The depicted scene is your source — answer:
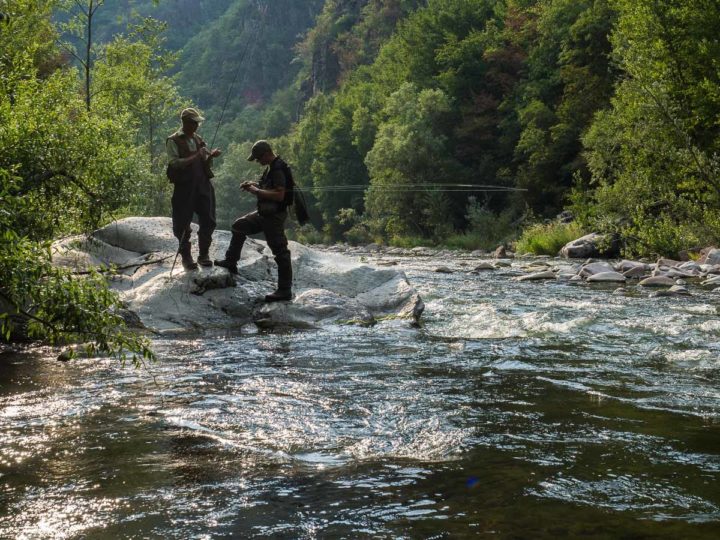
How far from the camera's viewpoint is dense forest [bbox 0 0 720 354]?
10.0m

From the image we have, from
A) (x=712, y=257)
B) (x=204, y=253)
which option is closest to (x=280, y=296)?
(x=204, y=253)

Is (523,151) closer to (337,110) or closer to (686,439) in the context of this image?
(337,110)

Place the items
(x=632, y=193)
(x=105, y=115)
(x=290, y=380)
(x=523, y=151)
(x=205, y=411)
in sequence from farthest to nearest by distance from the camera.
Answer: (x=523, y=151), (x=632, y=193), (x=105, y=115), (x=290, y=380), (x=205, y=411)

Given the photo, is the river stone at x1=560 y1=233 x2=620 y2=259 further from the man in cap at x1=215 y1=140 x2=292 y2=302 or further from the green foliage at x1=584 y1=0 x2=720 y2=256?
the man in cap at x1=215 y1=140 x2=292 y2=302

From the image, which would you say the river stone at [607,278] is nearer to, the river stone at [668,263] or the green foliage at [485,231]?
the river stone at [668,263]

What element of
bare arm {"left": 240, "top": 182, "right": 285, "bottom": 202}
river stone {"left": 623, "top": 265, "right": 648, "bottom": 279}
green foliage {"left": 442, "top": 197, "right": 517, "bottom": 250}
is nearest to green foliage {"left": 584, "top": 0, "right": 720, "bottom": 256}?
river stone {"left": 623, "top": 265, "right": 648, "bottom": 279}

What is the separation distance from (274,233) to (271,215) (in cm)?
23

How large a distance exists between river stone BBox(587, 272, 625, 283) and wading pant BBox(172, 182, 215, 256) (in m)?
10.2

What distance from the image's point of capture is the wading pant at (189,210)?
10.3 metres

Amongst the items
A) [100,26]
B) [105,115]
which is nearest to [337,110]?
[105,115]

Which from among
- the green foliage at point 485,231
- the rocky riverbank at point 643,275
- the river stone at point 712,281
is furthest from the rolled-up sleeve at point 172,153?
the green foliage at point 485,231

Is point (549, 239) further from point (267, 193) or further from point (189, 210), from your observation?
point (189, 210)

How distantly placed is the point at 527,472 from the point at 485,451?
0.44 m

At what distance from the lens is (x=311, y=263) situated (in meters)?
12.0
